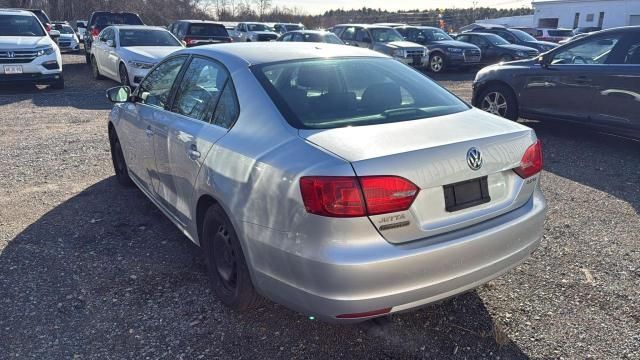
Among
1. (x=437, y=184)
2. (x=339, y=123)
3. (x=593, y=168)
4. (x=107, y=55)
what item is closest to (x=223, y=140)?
(x=339, y=123)

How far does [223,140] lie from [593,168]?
5064 millimetres

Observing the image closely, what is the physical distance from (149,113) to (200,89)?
83 centimetres

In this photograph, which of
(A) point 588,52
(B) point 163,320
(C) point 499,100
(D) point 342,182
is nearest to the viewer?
(D) point 342,182

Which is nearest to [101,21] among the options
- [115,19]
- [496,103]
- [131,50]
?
[115,19]

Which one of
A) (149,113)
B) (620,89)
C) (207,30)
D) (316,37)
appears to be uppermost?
(207,30)

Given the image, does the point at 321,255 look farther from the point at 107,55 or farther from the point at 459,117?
the point at 107,55

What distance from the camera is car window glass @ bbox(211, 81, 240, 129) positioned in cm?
301

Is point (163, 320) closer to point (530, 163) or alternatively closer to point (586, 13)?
point (530, 163)

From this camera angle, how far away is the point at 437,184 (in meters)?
2.41

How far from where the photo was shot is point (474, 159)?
2523 millimetres

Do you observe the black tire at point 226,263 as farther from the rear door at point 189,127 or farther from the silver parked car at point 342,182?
the rear door at point 189,127

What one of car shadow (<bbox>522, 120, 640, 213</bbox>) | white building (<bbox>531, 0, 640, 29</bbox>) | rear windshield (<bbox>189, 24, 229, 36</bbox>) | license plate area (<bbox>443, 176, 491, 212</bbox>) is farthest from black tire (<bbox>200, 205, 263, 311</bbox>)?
white building (<bbox>531, 0, 640, 29</bbox>)

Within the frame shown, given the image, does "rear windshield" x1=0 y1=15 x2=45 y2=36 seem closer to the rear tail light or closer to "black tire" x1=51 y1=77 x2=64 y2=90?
"black tire" x1=51 y1=77 x2=64 y2=90

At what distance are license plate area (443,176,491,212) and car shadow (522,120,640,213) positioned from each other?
3116 mm
